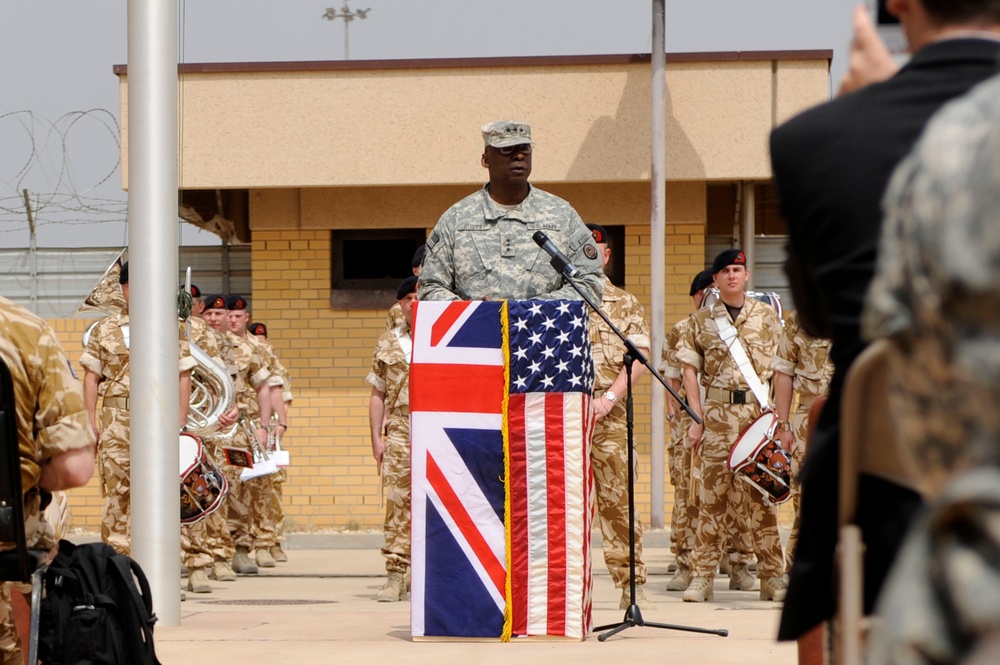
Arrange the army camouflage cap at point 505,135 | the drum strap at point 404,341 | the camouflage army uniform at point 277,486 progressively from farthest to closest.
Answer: the camouflage army uniform at point 277,486
the drum strap at point 404,341
the army camouflage cap at point 505,135

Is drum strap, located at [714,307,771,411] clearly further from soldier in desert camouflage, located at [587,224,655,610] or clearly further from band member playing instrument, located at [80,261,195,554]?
band member playing instrument, located at [80,261,195,554]

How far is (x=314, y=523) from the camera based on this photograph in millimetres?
17703

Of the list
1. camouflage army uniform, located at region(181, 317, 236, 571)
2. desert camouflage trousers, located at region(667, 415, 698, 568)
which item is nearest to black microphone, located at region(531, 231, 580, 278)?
desert camouflage trousers, located at region(667, 415, 698, 568)

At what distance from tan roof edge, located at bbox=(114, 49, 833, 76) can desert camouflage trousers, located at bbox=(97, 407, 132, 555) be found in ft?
24.2

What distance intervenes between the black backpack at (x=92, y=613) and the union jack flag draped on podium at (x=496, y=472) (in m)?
2.72

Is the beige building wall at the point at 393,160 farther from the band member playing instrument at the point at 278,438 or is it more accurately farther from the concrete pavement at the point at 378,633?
the concrete pavement at the point at 378,633

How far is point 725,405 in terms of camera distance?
10.8 m

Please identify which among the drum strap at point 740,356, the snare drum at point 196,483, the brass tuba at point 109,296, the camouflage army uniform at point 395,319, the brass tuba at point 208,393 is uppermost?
the brass tuba at point 109,296

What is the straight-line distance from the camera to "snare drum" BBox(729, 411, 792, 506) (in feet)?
32.8

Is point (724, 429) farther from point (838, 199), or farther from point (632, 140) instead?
point (838, 199)

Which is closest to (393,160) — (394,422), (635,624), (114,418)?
(394,422)

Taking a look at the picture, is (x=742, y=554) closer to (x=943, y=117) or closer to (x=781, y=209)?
(x=781, y=209)

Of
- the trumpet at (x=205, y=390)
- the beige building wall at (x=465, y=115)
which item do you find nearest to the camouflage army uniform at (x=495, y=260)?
the trumpet at (x=205, y=390)

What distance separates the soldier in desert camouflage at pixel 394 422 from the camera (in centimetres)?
1061
